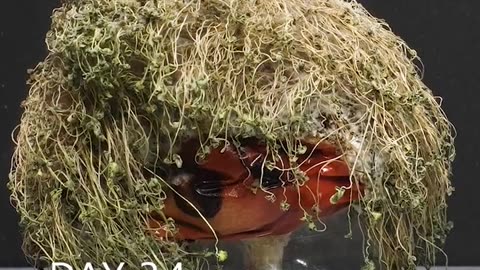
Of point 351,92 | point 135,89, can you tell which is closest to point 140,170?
point 135,89

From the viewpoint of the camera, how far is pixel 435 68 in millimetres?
1851

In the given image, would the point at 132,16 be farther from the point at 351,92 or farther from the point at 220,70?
the point at 351,92

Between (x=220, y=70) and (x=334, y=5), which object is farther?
(x=334, y=5)

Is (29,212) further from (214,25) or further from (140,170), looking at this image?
(214,25)

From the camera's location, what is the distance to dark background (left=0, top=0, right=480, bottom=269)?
6.03 feet

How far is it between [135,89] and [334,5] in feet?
0.93

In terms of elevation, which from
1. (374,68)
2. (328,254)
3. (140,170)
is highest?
(374,68)

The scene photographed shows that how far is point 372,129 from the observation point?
106 cm

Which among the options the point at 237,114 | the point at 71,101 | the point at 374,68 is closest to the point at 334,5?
the point at 374,68

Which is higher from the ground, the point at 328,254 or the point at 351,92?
the point at 351,92

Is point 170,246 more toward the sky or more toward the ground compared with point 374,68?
more toward the ground

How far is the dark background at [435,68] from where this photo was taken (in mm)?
1838

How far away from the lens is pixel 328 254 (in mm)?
1215

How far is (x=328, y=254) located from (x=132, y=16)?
1.29 feet
